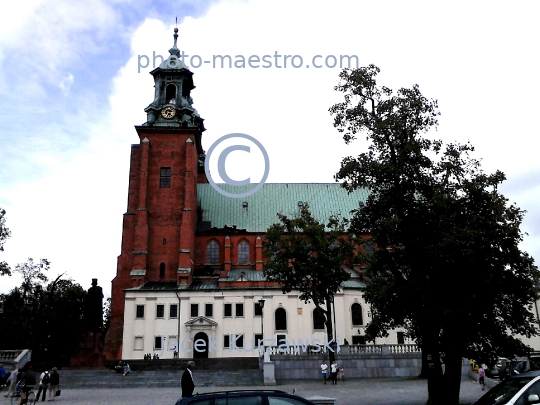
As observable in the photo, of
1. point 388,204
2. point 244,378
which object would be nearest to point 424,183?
point 388,204

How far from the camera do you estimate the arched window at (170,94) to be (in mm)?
59562

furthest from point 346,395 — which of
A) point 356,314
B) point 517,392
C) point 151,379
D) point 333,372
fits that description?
point 356,314

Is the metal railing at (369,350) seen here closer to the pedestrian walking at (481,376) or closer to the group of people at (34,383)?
the pedestrian walking at (481,376)

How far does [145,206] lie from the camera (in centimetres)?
5444

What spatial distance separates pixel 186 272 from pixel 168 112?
1884cm

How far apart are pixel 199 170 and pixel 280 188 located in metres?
11.2

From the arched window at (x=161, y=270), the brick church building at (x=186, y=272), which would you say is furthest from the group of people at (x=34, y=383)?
the arched window at (x=161, y=270)

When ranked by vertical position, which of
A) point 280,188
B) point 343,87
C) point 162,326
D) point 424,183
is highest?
point 280,188

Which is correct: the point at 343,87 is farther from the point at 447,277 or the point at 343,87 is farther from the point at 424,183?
the point at 447,277

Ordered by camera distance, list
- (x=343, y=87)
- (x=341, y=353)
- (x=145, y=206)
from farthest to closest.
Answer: (x=145, y=206) < (x=341, y=353) < (x=343, y=87)

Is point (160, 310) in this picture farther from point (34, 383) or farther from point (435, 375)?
point (435, 375)

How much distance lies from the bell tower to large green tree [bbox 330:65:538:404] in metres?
35.9

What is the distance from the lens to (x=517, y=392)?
11391 millimetres

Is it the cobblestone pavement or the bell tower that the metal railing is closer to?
the cobblestone pavement
